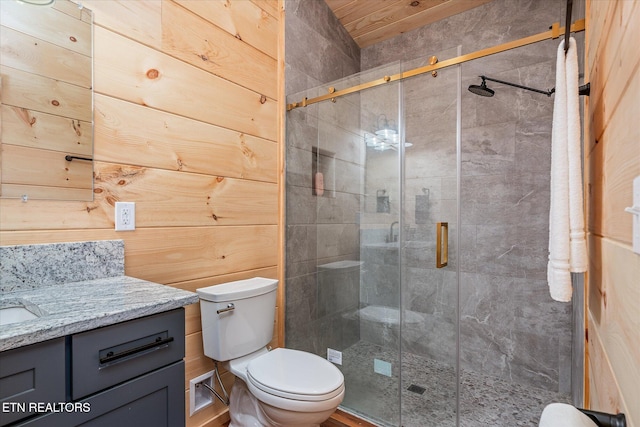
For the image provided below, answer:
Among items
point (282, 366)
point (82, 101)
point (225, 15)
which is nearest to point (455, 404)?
point (282, 366)

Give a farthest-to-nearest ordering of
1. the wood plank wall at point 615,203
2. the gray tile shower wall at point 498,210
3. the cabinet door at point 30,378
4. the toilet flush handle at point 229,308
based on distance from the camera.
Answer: the gray tile shower wall at point 498,210 → the toilet flush handle at point 229,308 → the cabinet door at point 30,378 → the wood plank wall at point 615,203

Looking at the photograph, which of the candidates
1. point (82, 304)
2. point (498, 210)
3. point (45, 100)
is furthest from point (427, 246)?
point (45, 100)

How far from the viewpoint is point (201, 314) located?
1.64m

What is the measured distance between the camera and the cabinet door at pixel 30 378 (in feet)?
2.22

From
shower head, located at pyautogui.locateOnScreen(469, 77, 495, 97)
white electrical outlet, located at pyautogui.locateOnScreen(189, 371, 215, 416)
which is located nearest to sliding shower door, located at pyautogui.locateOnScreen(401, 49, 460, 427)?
shower head, located at pyautogui.locateOnScreen(469, 77, 495, 97)

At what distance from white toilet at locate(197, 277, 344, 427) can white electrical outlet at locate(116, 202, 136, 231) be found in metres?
0.47

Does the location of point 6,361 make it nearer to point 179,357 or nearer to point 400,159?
point 179,357

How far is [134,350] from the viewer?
0.89 meters

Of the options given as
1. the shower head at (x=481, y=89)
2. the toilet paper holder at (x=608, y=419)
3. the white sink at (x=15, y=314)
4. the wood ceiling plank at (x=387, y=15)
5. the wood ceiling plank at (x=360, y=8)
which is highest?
the wood ceiling plank at (x=360, y=8)

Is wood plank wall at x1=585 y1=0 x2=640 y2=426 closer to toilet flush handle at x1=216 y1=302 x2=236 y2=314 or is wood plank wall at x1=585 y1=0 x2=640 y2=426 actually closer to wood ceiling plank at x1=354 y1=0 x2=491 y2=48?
toilet flush handle at x1=216 y1=302 x2=236 y2=314

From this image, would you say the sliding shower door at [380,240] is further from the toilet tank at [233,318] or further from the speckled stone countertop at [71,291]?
the speckled stone countertop at [71,291]

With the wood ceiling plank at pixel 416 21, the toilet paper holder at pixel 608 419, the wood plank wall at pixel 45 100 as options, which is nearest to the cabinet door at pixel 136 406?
the wood plank wall at pixel 45 100

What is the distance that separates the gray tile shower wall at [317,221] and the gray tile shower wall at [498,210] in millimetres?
412

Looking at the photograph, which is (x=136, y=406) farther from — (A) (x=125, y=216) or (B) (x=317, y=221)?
(B) (x=317, y=221)
